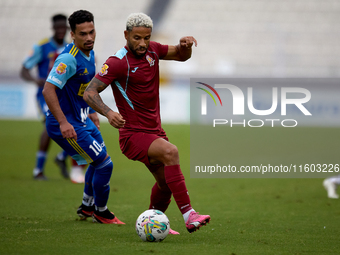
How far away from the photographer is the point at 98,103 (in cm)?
445

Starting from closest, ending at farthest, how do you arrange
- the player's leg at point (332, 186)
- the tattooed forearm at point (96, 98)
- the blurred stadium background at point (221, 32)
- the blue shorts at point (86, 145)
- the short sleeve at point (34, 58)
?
the tattooed forearm at point (96, 98), the blue shorts at point (86, 145), the player's leg at point (332, 186), the short sleeve at point (34, 58), the blurred stadium background at point (221, 32)

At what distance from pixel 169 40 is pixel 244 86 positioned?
730cm

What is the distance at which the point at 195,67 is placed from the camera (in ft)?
89.4

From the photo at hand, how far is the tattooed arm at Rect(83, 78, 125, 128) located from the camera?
14.0 ft

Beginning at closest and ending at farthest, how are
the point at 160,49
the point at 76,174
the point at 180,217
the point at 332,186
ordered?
the point at 160,49
the point at 180,217
the point at 332,186
the point at 76,174

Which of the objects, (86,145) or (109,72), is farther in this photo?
(86,145)

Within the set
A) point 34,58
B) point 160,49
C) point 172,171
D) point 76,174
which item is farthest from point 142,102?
point 34,58

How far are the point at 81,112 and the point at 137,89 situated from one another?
1075mm

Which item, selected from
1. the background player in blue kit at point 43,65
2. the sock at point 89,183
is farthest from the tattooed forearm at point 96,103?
the background player in blue kit at point 43,65

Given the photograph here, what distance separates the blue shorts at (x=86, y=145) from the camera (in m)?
5.35

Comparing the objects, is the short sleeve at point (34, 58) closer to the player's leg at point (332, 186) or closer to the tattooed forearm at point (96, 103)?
the tattooed forearm at point (96, 103)

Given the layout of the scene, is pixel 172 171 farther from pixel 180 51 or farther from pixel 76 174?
pixel 76 174

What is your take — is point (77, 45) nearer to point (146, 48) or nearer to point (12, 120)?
point (146, 48)

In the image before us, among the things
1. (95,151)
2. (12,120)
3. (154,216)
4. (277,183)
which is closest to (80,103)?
(95,151)
